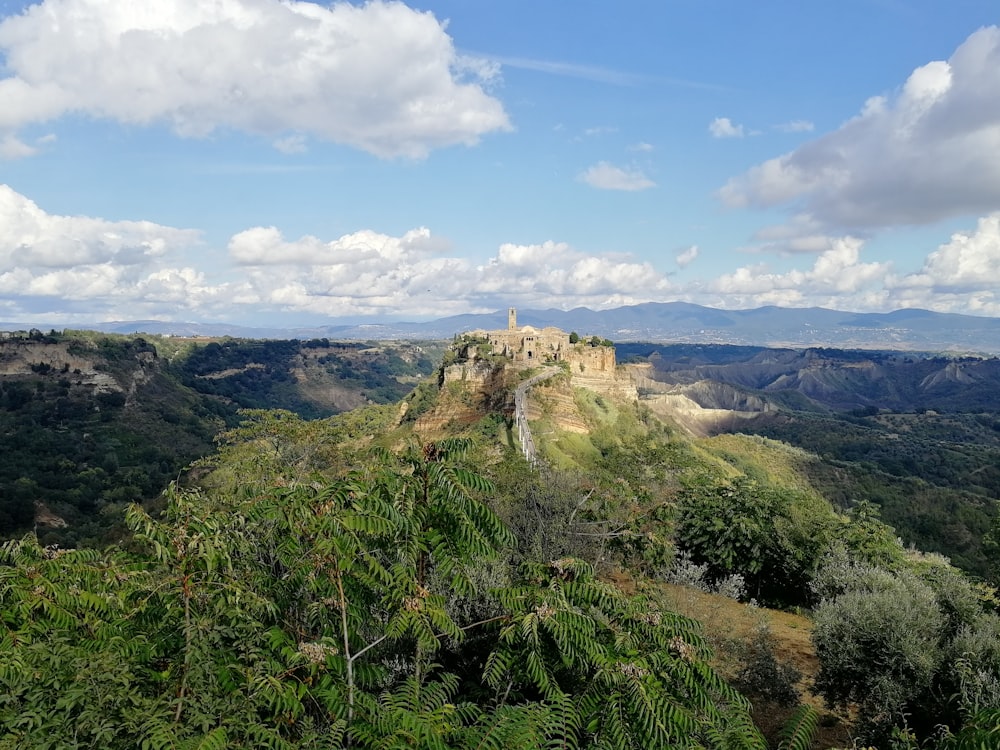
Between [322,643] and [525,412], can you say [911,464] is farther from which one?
[322,643]

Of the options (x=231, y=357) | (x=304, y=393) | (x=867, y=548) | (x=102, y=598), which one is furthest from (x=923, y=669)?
(x=231, y=357)

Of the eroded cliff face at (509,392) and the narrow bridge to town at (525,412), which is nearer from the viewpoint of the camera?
the narrow bridge to town at (525,412)

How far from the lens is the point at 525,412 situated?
52375 mm

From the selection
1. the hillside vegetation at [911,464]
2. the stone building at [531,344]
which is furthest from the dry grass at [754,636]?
the stone building at [531,344]

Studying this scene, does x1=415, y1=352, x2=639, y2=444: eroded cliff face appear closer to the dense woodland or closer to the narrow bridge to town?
the narrow bridge to town

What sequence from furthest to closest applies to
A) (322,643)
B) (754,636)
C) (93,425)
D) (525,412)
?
(93,425)
(525,412)
(754,636)
(322,643)

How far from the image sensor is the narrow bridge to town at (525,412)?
41938 millimetres

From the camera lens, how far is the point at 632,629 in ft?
22.6

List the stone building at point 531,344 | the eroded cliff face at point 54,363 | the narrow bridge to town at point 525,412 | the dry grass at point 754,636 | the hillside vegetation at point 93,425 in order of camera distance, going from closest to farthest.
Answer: the dry grass at point 754,636, the narrow bridge to town at point 525,412, the hillside vegetation at point 93,425, the stone building at point 531,344, the eroded cliff face at point 54,363

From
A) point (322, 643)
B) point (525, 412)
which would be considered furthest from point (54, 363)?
point (322, 643)

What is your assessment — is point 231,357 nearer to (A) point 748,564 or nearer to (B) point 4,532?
(B) point 4,532

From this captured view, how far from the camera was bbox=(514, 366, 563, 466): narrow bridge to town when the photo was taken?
41.9 m

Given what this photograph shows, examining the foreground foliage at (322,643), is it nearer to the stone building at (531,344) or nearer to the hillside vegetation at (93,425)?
the hillside vegetation at (93,425)

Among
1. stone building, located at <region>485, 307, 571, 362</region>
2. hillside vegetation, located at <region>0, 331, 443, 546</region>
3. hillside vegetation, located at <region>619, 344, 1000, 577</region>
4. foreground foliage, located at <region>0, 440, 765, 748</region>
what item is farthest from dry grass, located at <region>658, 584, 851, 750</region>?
stone building, located at <region>485, 307, 571, 362</region>
